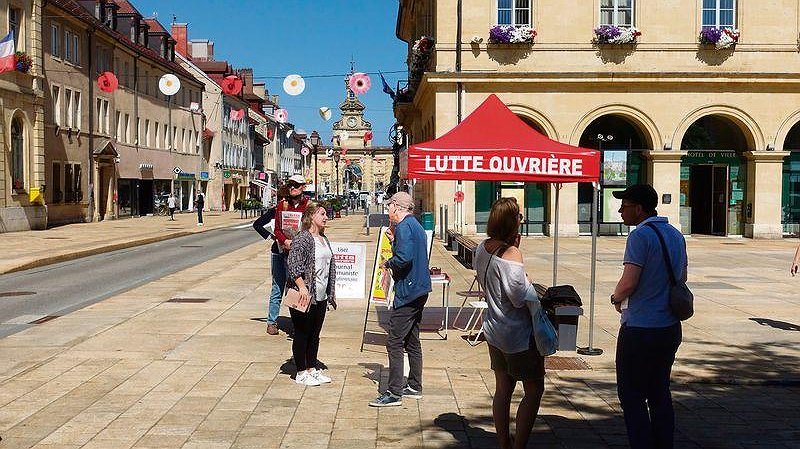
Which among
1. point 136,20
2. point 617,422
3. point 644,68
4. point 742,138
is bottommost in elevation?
point 617,422

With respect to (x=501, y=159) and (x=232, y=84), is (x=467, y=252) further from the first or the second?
(x=232, y=84)

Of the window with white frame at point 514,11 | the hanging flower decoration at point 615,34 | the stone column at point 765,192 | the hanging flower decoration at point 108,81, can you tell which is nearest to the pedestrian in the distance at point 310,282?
the window with white frame at point 514,11

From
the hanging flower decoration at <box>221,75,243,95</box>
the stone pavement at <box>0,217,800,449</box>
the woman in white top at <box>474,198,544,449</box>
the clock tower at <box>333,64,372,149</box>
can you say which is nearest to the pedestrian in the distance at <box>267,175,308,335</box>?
the stone pavement at <box>0,217,800,449</box>

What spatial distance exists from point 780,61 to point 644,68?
5.10 metres

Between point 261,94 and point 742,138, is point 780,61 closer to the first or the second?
point 742,138

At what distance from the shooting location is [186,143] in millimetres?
60875

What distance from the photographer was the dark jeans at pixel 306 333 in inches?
309

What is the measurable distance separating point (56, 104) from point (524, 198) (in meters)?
21.3

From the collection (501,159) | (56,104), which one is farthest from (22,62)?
(501,159)

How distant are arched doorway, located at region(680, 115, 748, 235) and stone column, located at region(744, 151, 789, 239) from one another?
2.35 feet

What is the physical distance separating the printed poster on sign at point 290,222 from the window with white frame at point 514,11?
22.8m

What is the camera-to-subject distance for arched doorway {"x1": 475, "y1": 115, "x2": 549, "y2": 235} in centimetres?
3156

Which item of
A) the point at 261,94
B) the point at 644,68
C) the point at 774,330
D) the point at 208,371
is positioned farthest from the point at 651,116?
the point at 261,94

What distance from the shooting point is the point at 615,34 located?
101 ft
